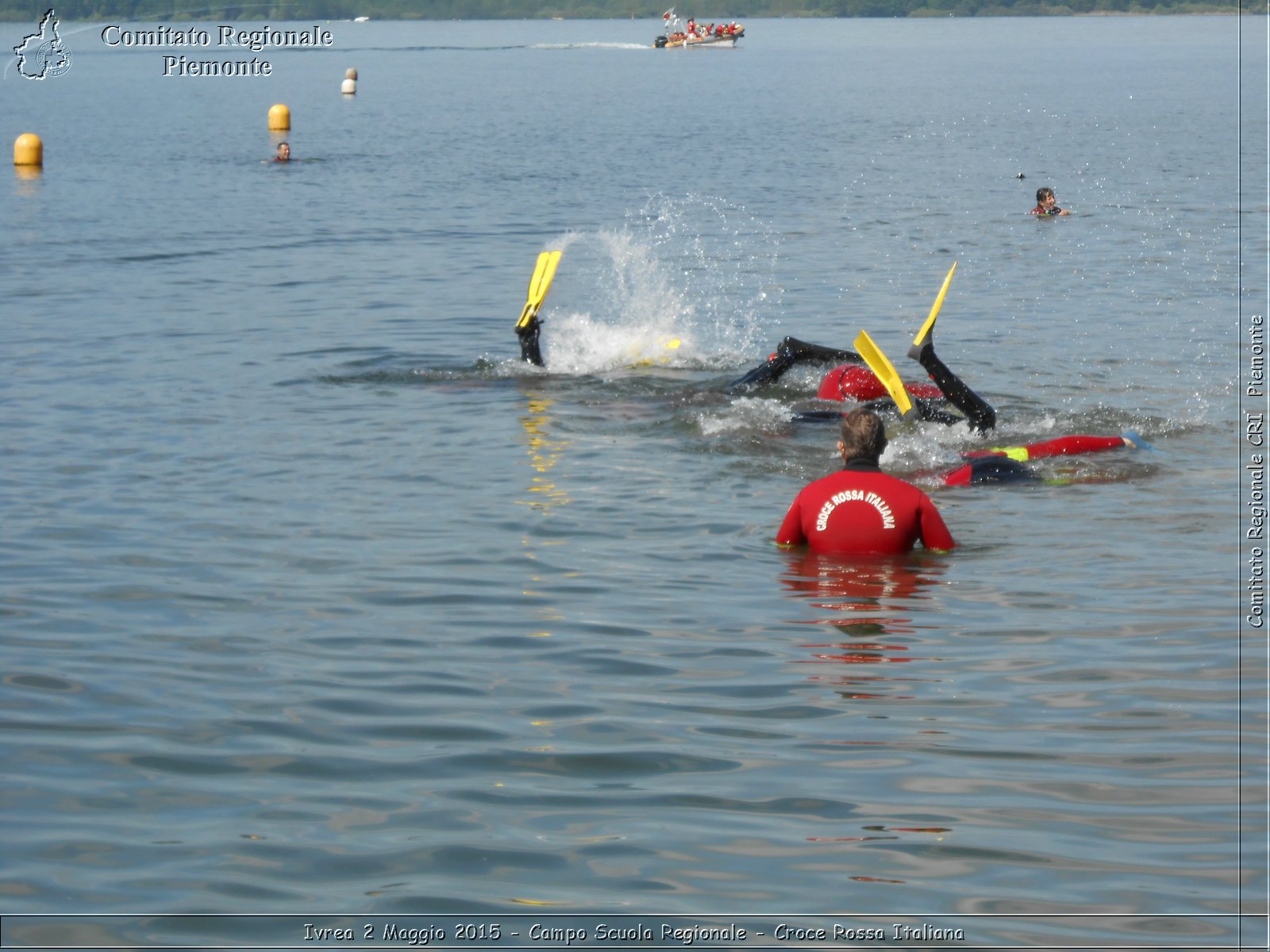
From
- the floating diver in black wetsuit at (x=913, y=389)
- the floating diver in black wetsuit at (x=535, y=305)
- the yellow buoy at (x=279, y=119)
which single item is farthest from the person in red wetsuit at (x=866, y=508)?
the yellow buoy at (x=279, y=119)

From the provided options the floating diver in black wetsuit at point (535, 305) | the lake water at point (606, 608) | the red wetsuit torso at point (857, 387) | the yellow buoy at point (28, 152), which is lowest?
the lake water at point (606, 608)

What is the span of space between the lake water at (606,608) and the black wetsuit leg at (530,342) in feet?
0.71

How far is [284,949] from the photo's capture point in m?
A: 5.05

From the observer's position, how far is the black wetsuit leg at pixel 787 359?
14.1 metres

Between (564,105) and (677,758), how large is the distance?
212 feet

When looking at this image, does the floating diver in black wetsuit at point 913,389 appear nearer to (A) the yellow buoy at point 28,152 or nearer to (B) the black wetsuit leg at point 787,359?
(B) the black wetsuit leg at point 787,359

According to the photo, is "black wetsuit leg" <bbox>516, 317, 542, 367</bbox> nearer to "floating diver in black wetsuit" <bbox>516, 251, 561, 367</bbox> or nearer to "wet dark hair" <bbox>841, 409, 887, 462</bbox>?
"floating diver in black wetsuit" <bbox>516, 251, 561, 367</bbox>

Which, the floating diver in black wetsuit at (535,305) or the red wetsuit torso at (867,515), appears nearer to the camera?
the red wetsuit torso at (867,515)

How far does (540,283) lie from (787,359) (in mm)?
2801

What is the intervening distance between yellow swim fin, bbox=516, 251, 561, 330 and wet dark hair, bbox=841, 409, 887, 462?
6.88 m

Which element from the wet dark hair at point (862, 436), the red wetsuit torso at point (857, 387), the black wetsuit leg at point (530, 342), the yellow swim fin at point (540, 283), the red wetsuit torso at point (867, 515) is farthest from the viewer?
the black wetsuit leg at point (530, 342)

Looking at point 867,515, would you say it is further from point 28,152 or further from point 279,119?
point 279,119

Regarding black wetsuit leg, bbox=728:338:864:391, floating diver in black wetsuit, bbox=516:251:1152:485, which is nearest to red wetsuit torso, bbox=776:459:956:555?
floating diver in black wetsuit, bbox=516:251:1152:485

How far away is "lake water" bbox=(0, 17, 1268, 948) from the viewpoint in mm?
5543
